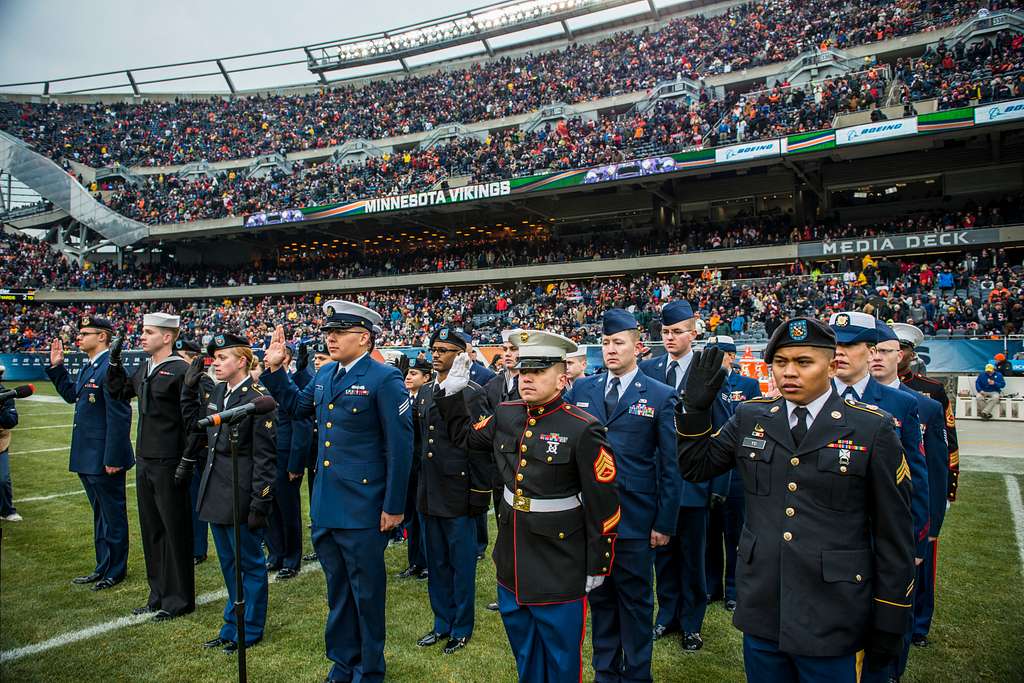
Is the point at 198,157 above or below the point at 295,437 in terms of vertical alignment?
above

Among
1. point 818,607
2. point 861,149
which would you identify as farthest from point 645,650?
point 861,149

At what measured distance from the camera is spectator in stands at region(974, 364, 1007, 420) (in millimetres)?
15414

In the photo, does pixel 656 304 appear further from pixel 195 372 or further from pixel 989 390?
pixel 195 372

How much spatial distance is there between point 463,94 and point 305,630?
41.2 m

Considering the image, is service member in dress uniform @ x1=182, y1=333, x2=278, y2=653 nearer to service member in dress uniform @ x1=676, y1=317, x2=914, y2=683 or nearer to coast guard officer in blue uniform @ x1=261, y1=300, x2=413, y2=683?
coast guard officer in blue uniform @ x1=261, y1=300, x2=413, y2=683

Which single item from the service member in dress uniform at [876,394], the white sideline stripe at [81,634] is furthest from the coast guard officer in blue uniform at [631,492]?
the white sideline stripe at [81,634]

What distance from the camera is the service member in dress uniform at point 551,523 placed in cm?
292

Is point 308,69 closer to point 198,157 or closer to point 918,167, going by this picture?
point 198,157

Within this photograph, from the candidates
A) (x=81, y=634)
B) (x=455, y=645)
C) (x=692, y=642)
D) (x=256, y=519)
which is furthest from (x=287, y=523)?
(x=692, y=642)

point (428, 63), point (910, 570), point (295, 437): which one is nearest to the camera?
point (910, 570)

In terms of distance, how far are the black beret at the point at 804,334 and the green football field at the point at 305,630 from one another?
2632mm

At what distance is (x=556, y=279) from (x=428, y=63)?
83.1 feet

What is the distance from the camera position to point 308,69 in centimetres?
4941

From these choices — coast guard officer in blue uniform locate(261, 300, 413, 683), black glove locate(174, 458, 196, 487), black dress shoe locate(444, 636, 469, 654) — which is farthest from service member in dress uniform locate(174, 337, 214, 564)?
black dress shoe locate(444, 636, 469, 654)
